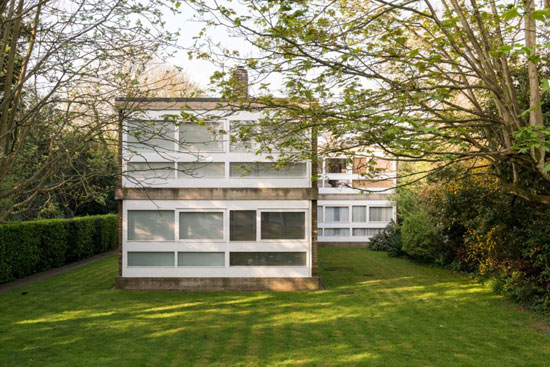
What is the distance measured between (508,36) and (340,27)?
443cm

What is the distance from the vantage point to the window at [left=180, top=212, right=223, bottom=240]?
14453 millimetres

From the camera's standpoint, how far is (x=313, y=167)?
1415cm

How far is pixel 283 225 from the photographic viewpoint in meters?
14.4

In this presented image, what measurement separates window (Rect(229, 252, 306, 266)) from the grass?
1009 mm

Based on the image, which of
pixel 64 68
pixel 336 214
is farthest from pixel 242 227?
pixel 336 214

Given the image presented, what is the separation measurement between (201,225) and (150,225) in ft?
5.29

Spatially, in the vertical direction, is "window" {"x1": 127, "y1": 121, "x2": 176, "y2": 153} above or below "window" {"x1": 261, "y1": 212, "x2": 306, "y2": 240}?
above

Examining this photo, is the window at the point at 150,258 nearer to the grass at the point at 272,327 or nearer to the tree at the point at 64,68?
the grass at the point at 272,327

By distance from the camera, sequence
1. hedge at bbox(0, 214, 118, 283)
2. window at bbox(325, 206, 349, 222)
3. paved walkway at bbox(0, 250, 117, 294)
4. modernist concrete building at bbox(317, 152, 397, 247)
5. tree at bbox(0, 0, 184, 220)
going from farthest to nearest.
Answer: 1. window at bbox(325, 206, 349, 222)
2. modernist concrete building at bbox(317, 152, 397, 247)
3. hedge at bbox(0, 214, 118, 283)
4. paved walkway at bbox(0, 250, 117, 294)
5. tree at bbox(0, 0, 184, 220)

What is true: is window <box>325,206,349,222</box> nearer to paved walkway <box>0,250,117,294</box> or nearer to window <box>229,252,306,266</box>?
paved walkway <box>0,250,117,294</box>

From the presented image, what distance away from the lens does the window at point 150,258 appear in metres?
14.3

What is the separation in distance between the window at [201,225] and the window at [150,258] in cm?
82

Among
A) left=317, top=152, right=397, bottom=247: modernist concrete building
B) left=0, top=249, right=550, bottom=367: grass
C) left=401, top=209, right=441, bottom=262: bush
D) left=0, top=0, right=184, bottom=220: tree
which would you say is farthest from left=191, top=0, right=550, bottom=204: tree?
left=317, top=152, right=397, bottom=247: modernist concrete building

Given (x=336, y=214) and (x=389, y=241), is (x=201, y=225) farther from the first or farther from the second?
(x=336, y=214)
